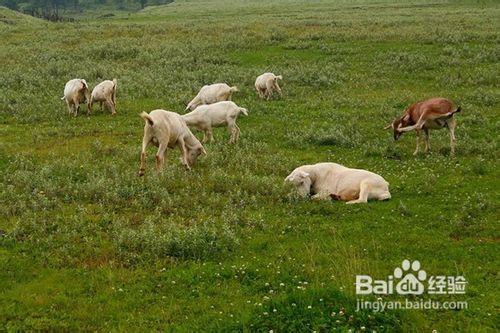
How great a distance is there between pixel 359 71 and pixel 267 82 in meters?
7.26

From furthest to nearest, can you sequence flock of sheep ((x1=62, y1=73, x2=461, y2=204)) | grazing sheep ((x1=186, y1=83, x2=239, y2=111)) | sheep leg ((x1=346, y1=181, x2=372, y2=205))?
grazing sheep ((x1=186, y1=83, x2=239, y2=111)) < flock of sheep ((x1=62, y1=73, x2=461, y2=204)) < sheep leg ((x1=346, y1=181, x2=372, y2=205))

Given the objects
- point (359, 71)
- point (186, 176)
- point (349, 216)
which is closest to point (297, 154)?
point (186, 176)

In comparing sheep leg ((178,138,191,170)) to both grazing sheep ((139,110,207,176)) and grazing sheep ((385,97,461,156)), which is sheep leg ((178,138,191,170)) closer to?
grazing sheep ((139,110,207,176))

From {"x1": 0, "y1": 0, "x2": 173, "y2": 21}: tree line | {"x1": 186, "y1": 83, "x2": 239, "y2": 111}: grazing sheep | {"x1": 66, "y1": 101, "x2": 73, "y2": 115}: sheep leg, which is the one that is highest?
{"x1": 0, "y1": 0, "x2": 173, "y2": 21}: tree line

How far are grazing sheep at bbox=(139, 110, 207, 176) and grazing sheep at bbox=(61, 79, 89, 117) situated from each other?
9.10 meters

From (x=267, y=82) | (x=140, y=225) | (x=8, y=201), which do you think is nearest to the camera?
(x=140, y=225)

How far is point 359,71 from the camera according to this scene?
30.0m

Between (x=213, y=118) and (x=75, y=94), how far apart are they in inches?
286

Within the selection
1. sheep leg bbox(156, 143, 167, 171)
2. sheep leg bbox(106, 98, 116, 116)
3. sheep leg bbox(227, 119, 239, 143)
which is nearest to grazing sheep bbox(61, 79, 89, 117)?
sheep leg bbox(106, 98, 116, 116)

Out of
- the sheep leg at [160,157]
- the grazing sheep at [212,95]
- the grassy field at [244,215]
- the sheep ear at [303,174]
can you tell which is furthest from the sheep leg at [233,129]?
the sheep ear at [303,174]

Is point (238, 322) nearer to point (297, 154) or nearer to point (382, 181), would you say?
point (382, 181)

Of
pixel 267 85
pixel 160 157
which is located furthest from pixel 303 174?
pixel 267 85

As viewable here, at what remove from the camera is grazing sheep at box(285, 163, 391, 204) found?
40.8 ft

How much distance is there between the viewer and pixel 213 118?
60.5 ft
